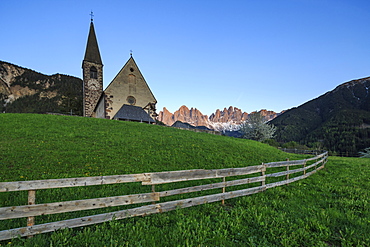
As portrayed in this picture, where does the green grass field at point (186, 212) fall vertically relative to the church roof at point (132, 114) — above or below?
below

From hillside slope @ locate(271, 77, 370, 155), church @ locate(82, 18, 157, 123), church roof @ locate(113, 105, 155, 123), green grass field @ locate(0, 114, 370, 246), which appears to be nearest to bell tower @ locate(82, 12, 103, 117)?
church @ locate(82, 18, 157, 123)

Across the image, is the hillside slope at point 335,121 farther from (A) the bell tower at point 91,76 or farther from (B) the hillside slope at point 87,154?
(A) the bell tower at point 91,76

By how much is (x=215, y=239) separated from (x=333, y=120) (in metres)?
152

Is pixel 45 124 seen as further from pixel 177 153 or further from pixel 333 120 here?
pixel 333 120

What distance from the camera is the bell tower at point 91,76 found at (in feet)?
126

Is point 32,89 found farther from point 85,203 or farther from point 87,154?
point 85,203

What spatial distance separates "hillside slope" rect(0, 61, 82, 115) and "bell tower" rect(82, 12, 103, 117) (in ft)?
271

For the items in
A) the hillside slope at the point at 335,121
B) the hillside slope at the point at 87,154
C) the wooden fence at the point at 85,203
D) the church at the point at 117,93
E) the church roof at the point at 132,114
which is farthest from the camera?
the hillside slope at the point at 335,121

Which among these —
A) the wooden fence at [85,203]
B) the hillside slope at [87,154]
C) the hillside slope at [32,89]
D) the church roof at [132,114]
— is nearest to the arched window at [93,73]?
the church roof at [132,114]

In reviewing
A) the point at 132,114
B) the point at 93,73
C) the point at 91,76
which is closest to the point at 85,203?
the point at 132,114

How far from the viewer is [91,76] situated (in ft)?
129

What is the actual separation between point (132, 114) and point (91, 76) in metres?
18.0

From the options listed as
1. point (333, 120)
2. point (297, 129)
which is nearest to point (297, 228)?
point (297, 129)

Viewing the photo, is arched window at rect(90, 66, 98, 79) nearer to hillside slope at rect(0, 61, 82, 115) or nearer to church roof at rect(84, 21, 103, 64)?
church roof at rect(84, 21, 103, 64)
